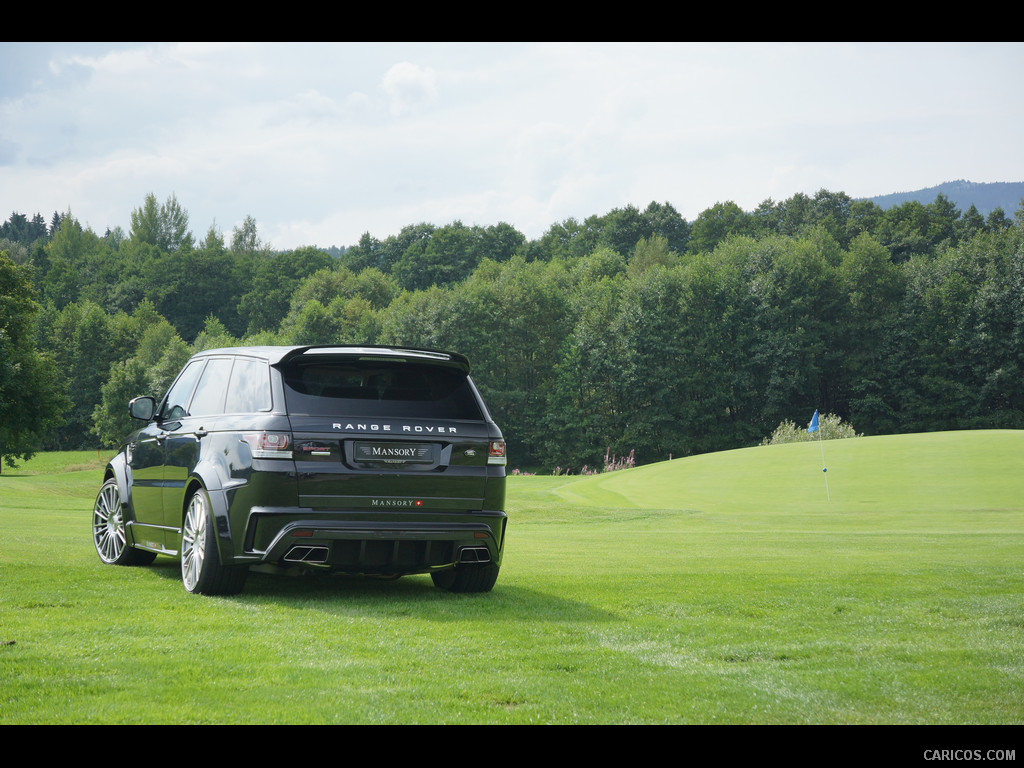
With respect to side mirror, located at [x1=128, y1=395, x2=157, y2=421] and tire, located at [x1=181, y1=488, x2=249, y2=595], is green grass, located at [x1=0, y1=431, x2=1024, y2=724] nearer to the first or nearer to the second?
tire, located at [x1=181, y1=488, x2=249, y2=595]

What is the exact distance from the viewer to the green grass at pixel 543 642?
4.89 metres

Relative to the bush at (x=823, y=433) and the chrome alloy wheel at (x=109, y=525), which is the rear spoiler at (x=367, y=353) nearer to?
the chrome alloy wheel at (x=109, y=525)

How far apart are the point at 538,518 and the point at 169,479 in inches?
733

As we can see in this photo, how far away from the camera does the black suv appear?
316 inches

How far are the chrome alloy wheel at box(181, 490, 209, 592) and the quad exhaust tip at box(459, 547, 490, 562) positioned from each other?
2.21 meters

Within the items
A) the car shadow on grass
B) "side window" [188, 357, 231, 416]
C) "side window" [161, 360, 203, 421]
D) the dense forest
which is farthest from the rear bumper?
the dense forest

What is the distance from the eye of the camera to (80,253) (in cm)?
16162

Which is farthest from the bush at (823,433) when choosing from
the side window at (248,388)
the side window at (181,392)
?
the side window at (248,388)

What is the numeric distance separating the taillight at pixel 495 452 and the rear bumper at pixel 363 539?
49 cm

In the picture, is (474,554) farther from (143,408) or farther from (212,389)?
(143,408)

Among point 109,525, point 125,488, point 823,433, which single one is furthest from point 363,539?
point 823,433
